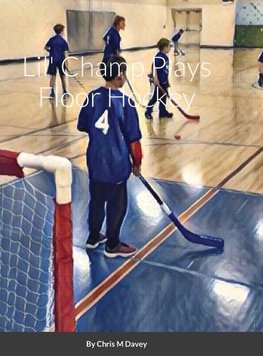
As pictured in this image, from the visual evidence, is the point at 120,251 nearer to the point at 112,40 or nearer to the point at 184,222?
the point at 184,222

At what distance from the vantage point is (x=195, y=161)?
6.21 m

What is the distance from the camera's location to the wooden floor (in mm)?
5889

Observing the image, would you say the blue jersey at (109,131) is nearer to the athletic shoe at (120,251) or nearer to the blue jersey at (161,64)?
the athletic shoe at (120,251)

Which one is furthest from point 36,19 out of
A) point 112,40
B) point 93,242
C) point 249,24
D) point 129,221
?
point 93,242

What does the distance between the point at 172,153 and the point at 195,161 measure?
18.4 inches

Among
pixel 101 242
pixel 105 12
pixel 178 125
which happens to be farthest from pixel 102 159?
pixel 105 12

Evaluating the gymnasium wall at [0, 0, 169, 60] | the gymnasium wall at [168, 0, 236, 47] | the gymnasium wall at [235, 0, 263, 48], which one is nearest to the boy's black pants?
the gymnasium wall at [0, 0, 169, 60]

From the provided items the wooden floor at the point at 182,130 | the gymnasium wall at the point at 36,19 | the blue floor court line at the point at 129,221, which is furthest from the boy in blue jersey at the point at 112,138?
the gymnasium wall at the point at 36,19

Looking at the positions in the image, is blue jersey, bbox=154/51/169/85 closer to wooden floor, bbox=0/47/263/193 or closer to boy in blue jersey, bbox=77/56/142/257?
wooden floor, bbox=0/47/263/193

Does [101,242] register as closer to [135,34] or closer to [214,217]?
[214,217]

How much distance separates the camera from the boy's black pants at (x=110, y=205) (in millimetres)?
3668

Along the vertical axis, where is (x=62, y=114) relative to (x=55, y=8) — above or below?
below

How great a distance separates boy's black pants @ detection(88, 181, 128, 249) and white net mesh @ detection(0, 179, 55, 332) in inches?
15.7

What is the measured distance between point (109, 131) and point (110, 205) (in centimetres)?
56
